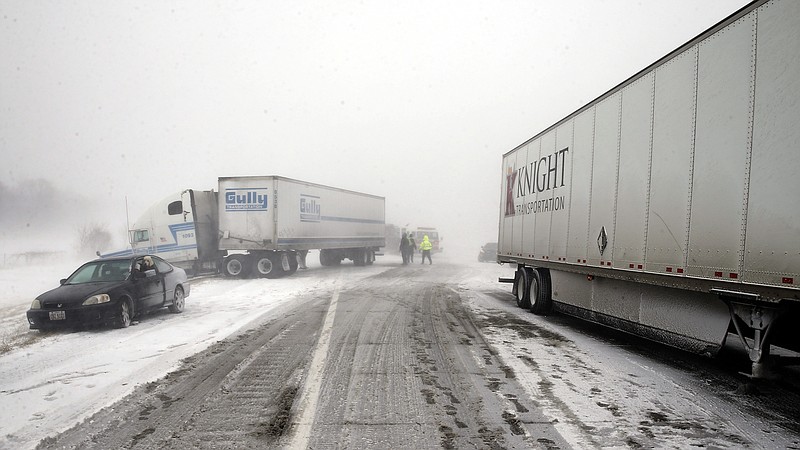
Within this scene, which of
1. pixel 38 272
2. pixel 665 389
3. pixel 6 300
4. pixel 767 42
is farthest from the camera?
pixel 38 272

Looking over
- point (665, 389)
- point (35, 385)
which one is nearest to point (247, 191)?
point (35, 385)

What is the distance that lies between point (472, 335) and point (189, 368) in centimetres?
438

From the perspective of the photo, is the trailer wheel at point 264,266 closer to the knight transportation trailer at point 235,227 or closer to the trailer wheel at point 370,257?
the knight transportation trailer at point 235,227

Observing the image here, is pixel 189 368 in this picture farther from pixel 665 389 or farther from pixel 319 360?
pixel 665 389

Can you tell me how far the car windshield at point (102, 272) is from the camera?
32.7ft

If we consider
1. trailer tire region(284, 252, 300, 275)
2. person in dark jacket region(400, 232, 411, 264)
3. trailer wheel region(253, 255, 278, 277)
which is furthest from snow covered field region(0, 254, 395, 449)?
person in dark jacket region(400, 232, 411, 264)

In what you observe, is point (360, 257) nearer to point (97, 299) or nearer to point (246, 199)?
point (246, 199)

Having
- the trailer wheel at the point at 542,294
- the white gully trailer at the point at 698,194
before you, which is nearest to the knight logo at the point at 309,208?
the trailer wheel at the point at 542,294

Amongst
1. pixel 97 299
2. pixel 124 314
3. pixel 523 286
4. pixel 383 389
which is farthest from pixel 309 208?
pixel 383 389

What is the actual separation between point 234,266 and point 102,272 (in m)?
10.7

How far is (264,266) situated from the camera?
21.0 meters

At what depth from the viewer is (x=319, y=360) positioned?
6.53 meters

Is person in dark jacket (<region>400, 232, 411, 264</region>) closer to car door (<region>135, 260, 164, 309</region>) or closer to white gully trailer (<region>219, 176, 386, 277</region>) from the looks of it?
white gully trailer (<region>219, 176, 386, 277</region>)

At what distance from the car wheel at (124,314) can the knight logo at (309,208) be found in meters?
12.8
